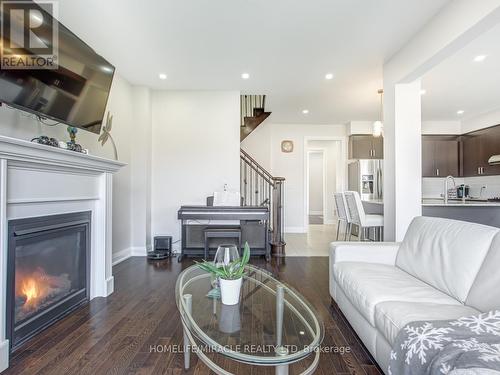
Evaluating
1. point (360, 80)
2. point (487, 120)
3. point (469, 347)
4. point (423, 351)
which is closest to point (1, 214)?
point (423, 351)

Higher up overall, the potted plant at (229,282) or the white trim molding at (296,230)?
the potted plant at (229,282)

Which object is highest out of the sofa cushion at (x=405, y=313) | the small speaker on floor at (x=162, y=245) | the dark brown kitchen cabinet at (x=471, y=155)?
the dark brown kitchen cabinet at (x=471, y=155)

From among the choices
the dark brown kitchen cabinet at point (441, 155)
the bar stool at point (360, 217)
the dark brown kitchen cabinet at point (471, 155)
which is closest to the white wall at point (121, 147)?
the bar stool at point (360, 217)

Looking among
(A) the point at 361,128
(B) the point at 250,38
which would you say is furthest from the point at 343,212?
(B) the point at 250,38

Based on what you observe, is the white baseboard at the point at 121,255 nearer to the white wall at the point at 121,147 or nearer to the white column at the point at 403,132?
the white wall at the point at 121,147

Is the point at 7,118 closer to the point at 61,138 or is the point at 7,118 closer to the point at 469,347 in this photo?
the point at 61,138

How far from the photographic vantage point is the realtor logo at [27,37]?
5.17 feet

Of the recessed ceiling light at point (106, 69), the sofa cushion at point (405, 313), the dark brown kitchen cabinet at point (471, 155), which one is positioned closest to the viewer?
the sofa cushion at point (405, 313)

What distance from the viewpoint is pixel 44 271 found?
2031mm

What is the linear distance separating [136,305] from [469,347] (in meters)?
2.36

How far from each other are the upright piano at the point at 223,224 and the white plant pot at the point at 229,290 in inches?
92.3

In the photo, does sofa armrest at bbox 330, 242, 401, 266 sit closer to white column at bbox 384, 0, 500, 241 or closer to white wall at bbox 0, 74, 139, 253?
white column at bbox 384, 0, 500, 241

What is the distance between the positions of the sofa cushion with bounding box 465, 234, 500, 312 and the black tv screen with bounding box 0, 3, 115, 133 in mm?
2910

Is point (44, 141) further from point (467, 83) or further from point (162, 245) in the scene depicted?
point (467, 83)
